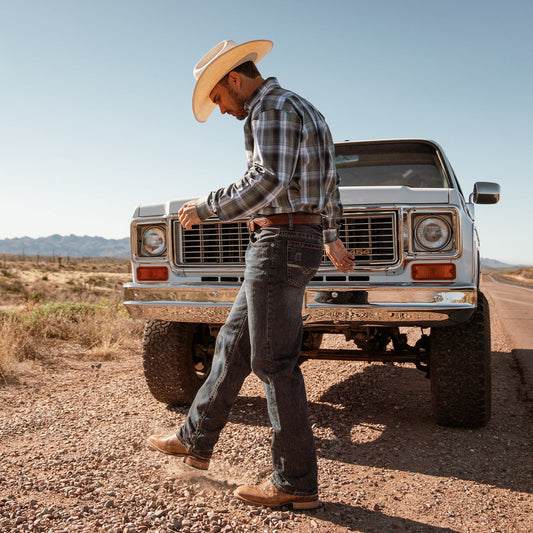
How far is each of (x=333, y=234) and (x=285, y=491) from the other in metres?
1.23

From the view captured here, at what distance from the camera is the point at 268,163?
7.08 ft

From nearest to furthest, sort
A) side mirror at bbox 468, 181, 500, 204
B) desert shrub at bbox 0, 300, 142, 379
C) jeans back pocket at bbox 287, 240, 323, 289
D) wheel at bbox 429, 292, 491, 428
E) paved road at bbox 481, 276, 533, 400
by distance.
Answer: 1. jeans back pocket at bbox 287, 240, 323, 289
2. wheel at bbox 429, 292, 491, 428
3. side mirror at bbox 468, 181, 500, 204
4. paved road at bbox 481, 276, 533, 400
5. desert shrub at bbox 0, 300, 142, 379

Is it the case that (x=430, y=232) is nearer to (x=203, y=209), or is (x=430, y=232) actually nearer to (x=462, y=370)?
(x=462, y=370)

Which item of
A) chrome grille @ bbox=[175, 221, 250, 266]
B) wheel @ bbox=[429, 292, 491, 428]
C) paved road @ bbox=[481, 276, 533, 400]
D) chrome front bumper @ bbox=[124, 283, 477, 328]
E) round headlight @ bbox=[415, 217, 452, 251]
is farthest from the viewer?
paved road @ bbox=[481, 276, 533, 400]

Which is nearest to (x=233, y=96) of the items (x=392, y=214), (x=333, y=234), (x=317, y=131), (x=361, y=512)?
(x=317, y=131)

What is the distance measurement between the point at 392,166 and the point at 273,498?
312 centimetres

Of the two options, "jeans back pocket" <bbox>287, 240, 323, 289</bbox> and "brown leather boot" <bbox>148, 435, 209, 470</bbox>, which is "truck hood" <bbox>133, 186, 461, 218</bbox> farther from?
"brown leather boot" <bbox>148, 435, 209, 470</bbox>

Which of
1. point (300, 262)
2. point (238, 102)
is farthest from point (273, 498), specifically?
point (238, 102)

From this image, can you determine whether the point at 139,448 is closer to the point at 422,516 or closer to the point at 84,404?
the point at 84,404

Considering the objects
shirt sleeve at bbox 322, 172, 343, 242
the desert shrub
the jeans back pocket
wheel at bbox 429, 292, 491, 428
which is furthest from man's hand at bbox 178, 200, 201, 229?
the desert shrub

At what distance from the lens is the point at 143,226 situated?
12.8ft

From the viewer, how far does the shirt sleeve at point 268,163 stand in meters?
2.16

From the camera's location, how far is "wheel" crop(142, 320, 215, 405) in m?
3.95

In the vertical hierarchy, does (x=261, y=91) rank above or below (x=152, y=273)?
above
